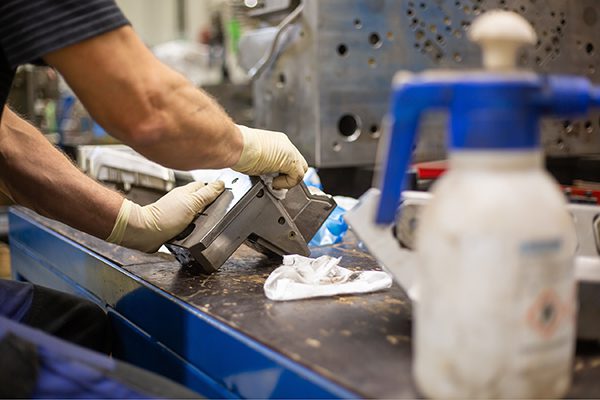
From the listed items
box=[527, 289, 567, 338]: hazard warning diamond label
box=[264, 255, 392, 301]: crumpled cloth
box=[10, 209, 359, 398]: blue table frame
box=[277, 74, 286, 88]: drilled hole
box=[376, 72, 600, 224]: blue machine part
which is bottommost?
box=[10, 209, 359, 398]: blue table frame

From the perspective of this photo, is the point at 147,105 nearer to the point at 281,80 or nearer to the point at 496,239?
the point at 496,239

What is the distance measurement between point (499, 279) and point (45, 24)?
2.14ft

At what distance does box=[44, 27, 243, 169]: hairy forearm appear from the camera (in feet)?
2.93

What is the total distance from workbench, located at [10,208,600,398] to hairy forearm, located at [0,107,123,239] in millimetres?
86

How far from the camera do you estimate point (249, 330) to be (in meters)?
0.87

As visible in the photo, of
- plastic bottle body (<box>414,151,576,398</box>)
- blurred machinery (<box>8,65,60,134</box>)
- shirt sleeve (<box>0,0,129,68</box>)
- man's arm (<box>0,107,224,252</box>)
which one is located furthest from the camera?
blurred machinery (<box>8,65,60,134</box>)

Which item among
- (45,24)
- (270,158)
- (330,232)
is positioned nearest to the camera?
(45,24)

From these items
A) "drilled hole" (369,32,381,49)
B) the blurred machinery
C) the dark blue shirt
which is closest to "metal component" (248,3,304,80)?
"drilled hole" (369,32,381,49)

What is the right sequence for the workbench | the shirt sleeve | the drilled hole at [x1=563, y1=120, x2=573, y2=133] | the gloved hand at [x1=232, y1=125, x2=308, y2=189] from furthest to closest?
the drilled hole at [x1=563, y1=120, x2=573, y2=133]
the gloved hand at [x1=232, y1=125, x2=308, y2=189]
the shirt sleeve
the workbench

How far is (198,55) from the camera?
182 inches

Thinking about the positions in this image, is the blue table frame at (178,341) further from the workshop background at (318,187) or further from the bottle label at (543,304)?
the bottle label at (543,304)

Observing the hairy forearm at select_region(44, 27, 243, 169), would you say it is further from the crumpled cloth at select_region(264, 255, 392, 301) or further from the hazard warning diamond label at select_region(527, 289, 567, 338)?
the hazard warning diamond label at select_region(527, 289, 567, 338)

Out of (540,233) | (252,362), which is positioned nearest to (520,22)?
(540,233)

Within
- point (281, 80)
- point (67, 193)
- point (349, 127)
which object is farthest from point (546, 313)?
point (281, 80)
